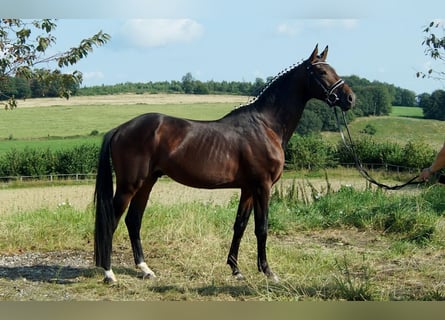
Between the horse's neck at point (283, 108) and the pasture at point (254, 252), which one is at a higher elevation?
the horse's neck at point (283, 108)

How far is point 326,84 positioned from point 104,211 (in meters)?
2.49

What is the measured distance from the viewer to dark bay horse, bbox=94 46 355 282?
5148mm

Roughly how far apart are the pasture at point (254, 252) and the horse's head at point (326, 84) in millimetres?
1625

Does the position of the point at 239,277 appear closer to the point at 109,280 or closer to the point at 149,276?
the point at 149,276

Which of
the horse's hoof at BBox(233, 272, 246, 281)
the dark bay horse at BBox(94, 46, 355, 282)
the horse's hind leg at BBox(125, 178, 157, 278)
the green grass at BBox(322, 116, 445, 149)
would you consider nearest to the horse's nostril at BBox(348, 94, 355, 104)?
the dark bay horse at BBox(94, 46, 355, 282)

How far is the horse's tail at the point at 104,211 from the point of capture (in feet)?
16.8

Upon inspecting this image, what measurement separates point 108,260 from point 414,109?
12.7 metres

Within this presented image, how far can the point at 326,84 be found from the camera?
526cm

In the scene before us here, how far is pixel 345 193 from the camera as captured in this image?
32.1ft

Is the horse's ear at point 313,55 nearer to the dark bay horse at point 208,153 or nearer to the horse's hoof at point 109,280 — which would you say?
the dark bay horse at point 208,153

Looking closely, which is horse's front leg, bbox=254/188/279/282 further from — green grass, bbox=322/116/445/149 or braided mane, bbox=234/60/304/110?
green grass, bbox=322/116/445/149

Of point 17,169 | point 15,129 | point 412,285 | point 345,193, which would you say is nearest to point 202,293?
point 412,285

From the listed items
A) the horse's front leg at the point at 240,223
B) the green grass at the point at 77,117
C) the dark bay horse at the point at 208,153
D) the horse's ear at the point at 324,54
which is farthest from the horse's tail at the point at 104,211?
the green grass at the point at 77,117

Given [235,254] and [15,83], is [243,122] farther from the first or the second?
[15,83]
